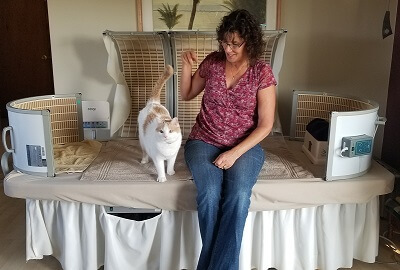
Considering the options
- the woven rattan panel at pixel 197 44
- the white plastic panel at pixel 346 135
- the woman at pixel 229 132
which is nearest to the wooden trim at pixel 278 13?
the woven rattan panel at pixel 197 44

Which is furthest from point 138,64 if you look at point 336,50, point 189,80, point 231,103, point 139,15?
point 336,50

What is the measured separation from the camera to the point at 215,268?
136cm

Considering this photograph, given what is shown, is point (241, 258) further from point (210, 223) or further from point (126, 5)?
point (126, 5)

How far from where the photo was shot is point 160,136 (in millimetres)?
1479

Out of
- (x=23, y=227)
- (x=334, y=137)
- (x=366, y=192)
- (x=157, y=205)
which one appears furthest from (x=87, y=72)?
(x=366, y=192)

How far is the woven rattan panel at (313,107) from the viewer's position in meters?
2.01

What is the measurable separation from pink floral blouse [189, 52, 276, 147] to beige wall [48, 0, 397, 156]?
88 cm

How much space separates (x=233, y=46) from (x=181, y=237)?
2.71 feet

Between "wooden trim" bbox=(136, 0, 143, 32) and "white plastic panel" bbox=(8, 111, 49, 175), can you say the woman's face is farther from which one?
"wooden trim" bbox=(136, 0, 143, 32)

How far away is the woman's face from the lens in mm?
1513

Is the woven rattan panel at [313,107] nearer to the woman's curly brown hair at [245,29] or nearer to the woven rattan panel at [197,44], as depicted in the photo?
the woven rattan panel at [197,44]

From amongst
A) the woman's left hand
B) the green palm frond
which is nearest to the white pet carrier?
the woman's left hand

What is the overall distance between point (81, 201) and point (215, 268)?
612 mm

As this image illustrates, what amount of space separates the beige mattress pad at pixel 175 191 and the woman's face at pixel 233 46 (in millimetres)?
525
